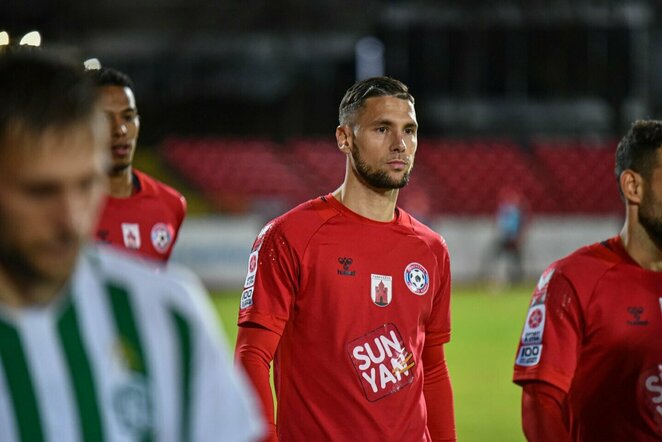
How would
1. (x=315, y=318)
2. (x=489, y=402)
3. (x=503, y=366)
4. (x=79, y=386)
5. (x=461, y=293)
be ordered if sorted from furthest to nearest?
(x=461, y=293) < (x=503, y=366) < (x=489, y=402) < (x=315, y=318) < (x=79, y=386)

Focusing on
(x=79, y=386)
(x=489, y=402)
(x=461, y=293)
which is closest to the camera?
(x=79, y=386)

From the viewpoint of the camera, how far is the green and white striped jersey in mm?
1325

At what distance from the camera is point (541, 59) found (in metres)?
26.0

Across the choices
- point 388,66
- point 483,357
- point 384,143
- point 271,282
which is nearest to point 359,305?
point 271,282

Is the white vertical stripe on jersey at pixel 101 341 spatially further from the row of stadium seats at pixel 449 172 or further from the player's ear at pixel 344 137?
the row of stadium seats at pixel 449 172

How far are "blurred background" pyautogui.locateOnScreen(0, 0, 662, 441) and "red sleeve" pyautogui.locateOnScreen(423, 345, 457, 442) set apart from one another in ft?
62.3

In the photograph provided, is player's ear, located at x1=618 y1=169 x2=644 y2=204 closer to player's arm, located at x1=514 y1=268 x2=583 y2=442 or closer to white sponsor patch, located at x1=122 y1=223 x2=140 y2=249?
player's arm, located at x1=514 y1=268 x2=583 y2=442

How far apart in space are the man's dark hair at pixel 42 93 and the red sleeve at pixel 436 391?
2758mm

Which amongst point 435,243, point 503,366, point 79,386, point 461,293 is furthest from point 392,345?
point 461,293

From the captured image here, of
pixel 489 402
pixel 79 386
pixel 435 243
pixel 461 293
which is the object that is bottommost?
pixel 461 293

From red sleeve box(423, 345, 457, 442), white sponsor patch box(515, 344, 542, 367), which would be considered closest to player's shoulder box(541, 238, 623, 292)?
white sponsor patch box(515, 344, 542, 367)

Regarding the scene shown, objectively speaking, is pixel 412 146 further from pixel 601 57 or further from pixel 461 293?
pixel 601 57

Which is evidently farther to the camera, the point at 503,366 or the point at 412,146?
the point at 503,366

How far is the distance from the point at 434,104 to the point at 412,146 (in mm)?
21901
